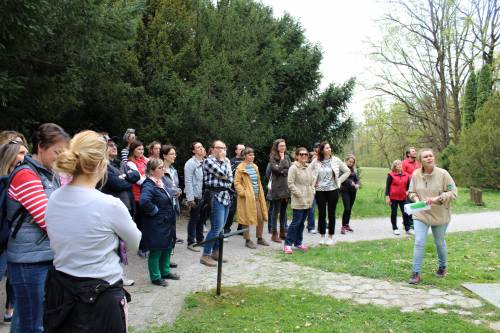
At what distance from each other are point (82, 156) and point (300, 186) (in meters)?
6.40

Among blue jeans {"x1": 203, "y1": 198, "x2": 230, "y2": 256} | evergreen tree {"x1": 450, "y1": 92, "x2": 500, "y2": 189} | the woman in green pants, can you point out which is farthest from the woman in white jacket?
evergreen tree {"x1": 450, "y1": 92, "x2": 500, "y2": 189}

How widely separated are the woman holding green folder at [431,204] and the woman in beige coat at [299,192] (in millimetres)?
2418

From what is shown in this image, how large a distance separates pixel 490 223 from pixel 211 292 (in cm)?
1062

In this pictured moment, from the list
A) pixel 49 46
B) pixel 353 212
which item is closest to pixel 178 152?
pixel 49 46

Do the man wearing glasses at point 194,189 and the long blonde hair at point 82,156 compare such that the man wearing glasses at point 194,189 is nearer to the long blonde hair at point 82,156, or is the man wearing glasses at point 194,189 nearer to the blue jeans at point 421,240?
the blue jeans at point 421,240

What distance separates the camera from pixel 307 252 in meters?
8.46

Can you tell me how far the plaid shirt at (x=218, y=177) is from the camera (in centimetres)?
737

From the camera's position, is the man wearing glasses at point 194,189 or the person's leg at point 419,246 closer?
the person's leg at point 419,246

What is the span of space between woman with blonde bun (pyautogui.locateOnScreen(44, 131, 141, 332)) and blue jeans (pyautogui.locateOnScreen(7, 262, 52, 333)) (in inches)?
28.1

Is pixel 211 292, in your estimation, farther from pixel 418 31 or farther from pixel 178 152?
pixel 418 31

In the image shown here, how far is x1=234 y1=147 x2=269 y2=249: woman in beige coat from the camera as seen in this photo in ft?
27.9

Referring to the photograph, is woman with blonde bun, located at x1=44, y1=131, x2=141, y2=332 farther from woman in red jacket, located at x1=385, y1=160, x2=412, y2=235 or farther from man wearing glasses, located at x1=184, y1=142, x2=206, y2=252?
woman in red jacket, located at x1=385, y1=160, x2=412, y2=235

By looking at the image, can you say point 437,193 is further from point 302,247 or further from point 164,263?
point 164,263

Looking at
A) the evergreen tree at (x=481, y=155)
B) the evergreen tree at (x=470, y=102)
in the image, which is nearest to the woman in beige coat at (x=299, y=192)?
the evergreen tree at (x=481, y=155)
